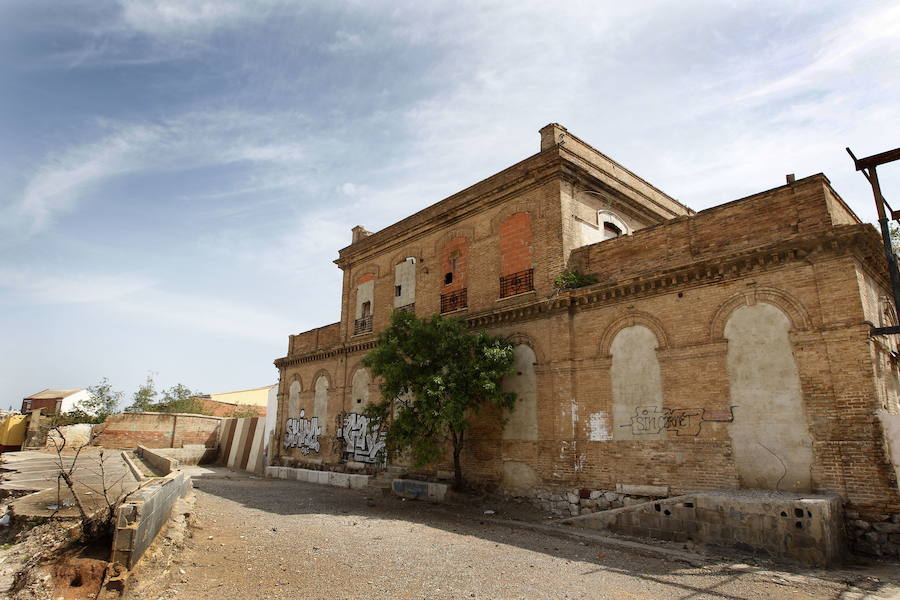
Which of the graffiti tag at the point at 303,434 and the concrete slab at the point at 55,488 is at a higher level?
the graffiti tag at the point at 303,434

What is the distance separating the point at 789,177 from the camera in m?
12.6

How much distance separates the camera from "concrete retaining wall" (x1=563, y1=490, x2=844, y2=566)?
8.59 meters

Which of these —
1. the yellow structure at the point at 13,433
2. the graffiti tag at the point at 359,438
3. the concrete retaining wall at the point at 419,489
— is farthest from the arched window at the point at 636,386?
the yellow structure at the point at 13,433

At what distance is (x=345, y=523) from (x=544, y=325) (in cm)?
684

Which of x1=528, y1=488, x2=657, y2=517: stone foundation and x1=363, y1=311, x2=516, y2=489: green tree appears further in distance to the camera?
x1=363, y1=311, x2=516, y2=489: green tree

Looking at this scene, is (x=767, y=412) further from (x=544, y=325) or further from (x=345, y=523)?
(x=345, y=523)

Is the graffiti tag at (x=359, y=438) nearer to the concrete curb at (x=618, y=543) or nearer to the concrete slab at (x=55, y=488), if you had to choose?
the concrete slab at (x=55, y=488)

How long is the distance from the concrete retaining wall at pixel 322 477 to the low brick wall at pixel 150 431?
957 centimetres

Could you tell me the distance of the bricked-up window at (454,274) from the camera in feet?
58.3

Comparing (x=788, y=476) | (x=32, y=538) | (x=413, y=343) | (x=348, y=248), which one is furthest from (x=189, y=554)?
(x=348, y=248)

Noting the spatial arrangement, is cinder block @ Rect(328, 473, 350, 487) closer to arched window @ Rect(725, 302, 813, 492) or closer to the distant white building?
arched window @ Rect(725, 302, 813, 492)

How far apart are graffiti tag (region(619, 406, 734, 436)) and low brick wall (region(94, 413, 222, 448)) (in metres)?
26.4

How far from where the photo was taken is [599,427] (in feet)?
42.9

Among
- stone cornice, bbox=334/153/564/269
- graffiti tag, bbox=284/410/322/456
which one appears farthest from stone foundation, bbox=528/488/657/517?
graffiti tag, bbox=284/410/322/456
